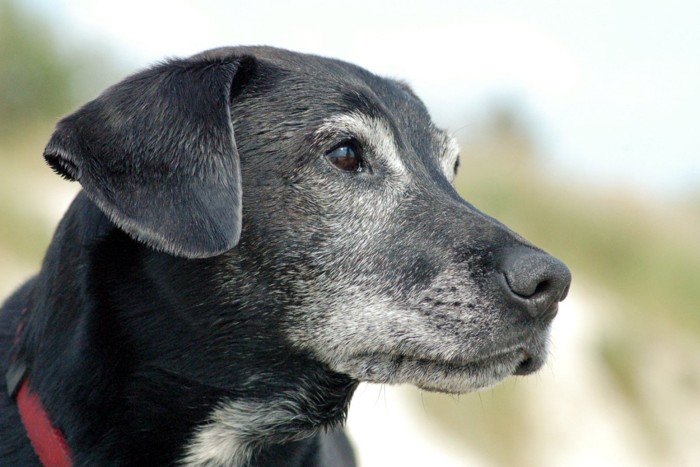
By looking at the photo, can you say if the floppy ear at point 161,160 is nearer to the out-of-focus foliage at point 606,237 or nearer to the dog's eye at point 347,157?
the dog's eye at point 347,157

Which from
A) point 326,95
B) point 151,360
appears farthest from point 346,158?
point 151,360

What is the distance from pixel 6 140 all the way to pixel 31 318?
1162cm

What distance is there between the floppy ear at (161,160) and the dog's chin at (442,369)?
556mm

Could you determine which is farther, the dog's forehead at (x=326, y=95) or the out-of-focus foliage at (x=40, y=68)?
the out-of-focus foliage at (x=40, y=68)

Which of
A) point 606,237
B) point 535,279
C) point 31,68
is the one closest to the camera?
point 535,279

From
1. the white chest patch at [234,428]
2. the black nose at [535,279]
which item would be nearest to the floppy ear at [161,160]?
the white chest patch at [234,428]

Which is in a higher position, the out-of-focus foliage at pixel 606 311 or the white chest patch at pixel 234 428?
the white chest patch at pixel 234 428

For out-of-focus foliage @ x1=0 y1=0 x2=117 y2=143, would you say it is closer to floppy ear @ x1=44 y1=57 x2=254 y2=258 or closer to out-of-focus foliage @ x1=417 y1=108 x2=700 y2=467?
out-of-focus foliage @ x1=417 y1=108 x2=700 y2=467

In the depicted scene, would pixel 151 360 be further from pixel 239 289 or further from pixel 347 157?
pixel 347 157

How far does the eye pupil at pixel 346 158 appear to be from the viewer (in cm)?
303

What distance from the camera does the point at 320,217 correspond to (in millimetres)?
2938

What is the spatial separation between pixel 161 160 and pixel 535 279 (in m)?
1.09

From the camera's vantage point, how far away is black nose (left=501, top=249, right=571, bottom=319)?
273cm

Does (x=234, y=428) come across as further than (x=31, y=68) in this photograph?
No
